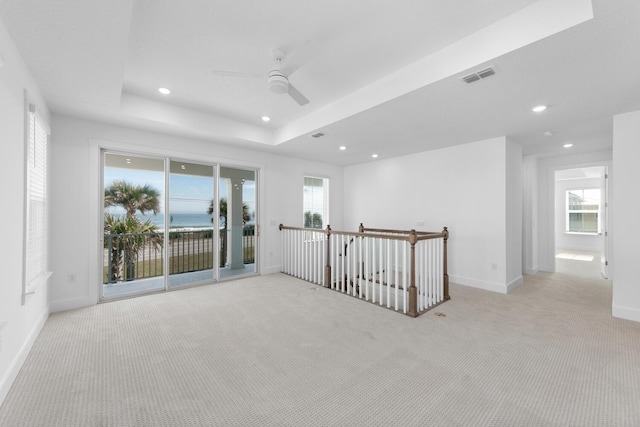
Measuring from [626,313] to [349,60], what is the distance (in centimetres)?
436

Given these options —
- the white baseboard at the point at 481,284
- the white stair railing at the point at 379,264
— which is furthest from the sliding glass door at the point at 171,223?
the white baseboard at the point at 481,284

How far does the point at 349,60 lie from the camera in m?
2.62

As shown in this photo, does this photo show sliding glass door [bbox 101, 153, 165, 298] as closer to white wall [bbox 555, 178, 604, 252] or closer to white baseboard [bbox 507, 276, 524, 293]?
white baseboard [bbox 507, 276, 524, 293]

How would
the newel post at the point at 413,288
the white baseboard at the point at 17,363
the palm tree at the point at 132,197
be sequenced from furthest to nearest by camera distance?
the palm tree at the point at 132,197 < the newel post at the point at 413,288 < the white baseboard at the point at 17,363

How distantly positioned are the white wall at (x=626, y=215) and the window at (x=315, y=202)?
4923mm

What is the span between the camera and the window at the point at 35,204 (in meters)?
Answer: 2.38

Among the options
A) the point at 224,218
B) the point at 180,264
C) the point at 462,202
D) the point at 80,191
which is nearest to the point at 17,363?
the point at 80,191

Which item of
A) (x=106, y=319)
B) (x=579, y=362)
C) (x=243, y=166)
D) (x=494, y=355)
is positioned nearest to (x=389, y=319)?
(x=494, y=355)

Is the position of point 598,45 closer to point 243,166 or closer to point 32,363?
point 243,166

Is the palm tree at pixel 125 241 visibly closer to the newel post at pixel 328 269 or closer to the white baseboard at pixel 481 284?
the newel post at pixel 328 269

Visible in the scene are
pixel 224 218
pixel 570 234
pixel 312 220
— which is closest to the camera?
pixel 224 218

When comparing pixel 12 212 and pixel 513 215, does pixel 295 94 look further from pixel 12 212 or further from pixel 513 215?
pixel 513 215

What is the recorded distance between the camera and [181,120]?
3.84m

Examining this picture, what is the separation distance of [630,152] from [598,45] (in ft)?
6.82
